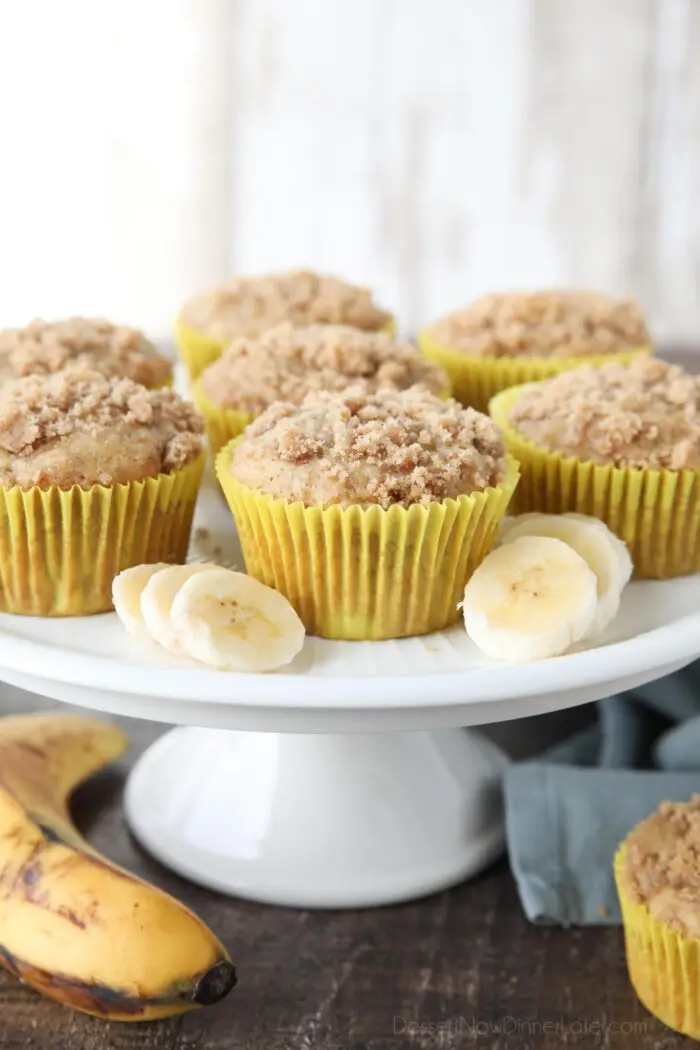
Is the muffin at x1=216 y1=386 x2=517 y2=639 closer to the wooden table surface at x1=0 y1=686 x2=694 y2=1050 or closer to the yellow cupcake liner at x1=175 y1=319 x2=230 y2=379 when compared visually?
the wooden table surface at x1=0 y1=686 x2=694 y2=1050

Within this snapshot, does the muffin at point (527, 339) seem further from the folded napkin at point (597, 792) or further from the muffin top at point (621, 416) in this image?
the folded napkin at point (597, 792)

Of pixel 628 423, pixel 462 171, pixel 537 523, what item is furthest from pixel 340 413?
pixel 462 171

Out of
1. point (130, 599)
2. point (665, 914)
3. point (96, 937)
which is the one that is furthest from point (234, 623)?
point (665, 914)

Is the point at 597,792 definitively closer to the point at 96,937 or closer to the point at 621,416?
the point at 621,416

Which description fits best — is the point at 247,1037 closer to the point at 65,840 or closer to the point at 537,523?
the point at 65,840

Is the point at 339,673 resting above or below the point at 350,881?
above

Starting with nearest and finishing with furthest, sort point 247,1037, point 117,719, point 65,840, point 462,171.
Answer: point 247,1037
point 65,840
point 117,719
point 462,171

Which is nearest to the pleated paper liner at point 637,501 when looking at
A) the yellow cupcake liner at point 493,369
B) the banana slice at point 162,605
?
the yellow cupcake liner at point 493,369
